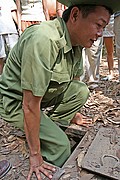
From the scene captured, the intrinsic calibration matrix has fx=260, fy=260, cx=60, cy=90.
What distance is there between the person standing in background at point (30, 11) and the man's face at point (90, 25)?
1.45 metres

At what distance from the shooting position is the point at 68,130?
2070mm

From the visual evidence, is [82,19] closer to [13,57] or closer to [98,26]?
[98,26]

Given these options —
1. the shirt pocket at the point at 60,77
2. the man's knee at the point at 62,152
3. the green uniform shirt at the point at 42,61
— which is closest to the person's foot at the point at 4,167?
the man's knee at the point at 62,152

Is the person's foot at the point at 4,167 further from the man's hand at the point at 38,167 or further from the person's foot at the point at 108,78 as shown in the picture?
the person's foot at the point at 108,78

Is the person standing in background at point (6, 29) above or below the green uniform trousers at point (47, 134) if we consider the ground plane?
above

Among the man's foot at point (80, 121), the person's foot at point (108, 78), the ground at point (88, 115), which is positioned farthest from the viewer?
the person's foot at point (108, 78)

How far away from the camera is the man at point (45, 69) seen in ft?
4.59

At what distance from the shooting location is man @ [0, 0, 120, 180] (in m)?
1.40

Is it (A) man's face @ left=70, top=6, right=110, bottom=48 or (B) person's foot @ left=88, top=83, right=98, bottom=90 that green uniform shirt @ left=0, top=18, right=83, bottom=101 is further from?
(B) person's foot @ left=88, top=83, right=98, bottom=90

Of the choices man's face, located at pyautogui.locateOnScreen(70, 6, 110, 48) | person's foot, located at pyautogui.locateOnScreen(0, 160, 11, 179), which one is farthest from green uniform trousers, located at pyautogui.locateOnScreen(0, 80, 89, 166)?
man's face, located at pyautogui.locateOnScreen(70, 6, 110, 48)

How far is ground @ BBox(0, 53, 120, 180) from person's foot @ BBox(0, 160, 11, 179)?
2 centimetres

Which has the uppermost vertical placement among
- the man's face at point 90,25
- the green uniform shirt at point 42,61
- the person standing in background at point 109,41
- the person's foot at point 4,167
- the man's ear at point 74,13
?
the man's ear at point 74,13

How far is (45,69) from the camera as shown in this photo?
1.39 m

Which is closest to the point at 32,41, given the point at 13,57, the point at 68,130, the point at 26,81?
the point at 26,81
